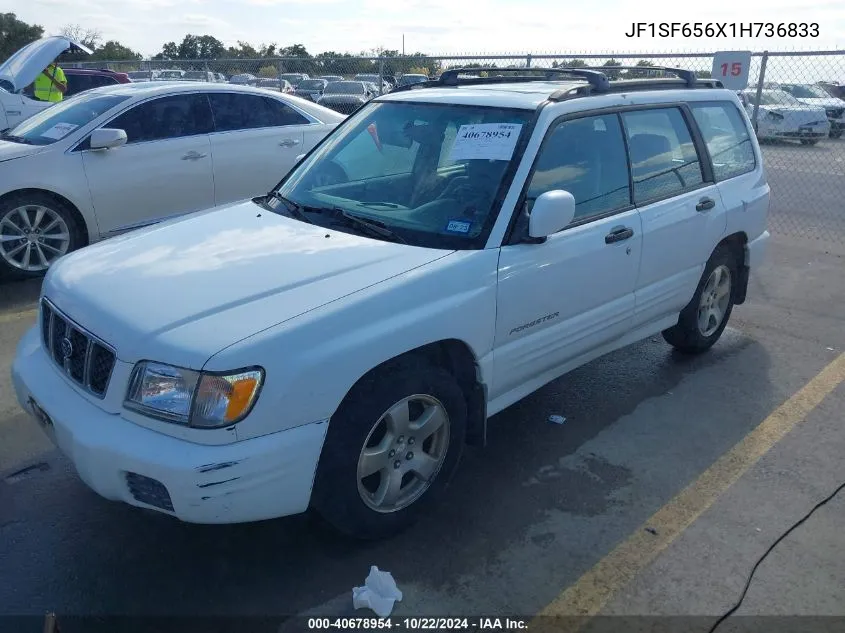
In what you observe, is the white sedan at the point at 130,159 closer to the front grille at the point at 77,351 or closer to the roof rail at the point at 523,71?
the roof rail at the point at 523,71

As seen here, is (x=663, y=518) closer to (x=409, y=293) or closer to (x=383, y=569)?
(x=383, y=569)

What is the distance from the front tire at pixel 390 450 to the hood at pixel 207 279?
419 mm

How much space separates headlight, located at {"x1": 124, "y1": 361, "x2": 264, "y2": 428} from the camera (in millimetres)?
2564

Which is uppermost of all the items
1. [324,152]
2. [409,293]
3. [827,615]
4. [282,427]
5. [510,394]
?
[324,152]

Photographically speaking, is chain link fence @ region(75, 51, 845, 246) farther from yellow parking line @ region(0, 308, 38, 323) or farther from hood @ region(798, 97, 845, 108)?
yellow parking line @ region(0, 308, 38, 323)

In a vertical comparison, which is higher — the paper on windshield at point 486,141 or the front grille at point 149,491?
the paper on windshield at point 486,141

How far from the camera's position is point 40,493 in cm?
352

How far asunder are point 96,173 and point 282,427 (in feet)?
15.5

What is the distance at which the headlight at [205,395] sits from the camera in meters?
2.56

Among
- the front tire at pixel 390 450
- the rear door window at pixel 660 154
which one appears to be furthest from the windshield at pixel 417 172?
the rear door window at pixel 660 154

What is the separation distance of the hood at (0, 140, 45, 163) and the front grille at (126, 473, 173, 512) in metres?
4.57

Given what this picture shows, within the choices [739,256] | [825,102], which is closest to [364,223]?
[739,256]

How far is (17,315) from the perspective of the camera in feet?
18.9

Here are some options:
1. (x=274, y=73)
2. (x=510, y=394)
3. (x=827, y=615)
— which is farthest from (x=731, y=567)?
(x=274, y=73)
